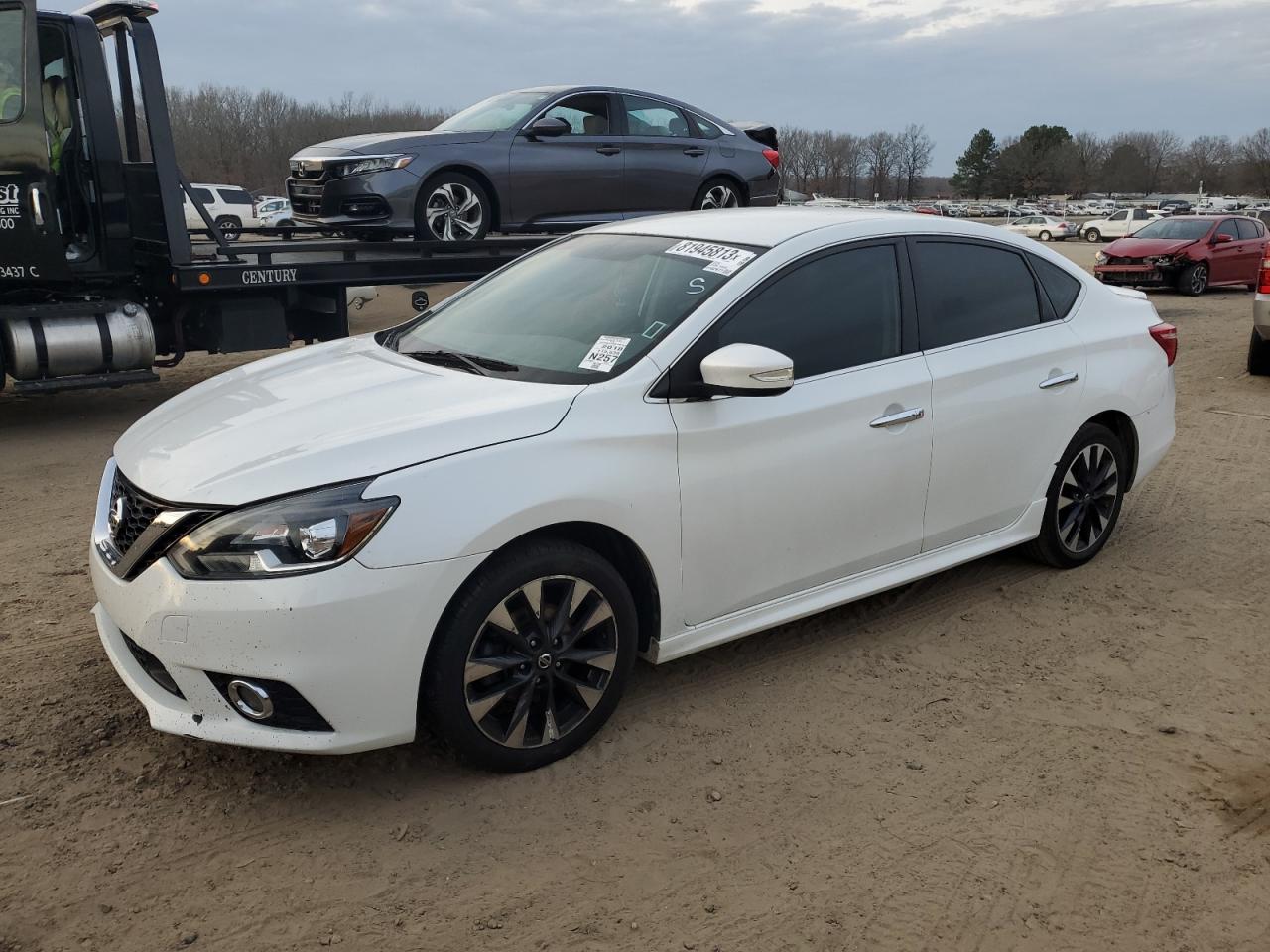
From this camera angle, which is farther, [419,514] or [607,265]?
[607,265]

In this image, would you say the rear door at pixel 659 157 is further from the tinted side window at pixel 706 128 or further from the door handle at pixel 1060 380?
the door handle at pixel 1060 380

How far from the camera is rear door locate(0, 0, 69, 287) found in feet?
24.1

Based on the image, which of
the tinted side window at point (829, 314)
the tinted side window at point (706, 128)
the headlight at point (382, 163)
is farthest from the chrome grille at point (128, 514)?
the tinted side window at point (706, 128)

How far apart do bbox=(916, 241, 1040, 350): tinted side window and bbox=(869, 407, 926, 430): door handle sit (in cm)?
30

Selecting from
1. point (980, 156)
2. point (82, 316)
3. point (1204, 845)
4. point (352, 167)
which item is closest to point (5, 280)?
point (82, 316)

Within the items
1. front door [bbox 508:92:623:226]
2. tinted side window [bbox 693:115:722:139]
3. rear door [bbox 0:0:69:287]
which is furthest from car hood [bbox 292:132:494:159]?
tinted side window [bbox 693:115:722:139]

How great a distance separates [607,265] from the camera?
415cm

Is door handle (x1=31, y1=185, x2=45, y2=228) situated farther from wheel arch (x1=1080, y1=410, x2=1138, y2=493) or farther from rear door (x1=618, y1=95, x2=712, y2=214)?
wheel arch (x1=1080, y1=410, x2=1138, y2=493)

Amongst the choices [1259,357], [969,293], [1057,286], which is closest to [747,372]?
[969,293]

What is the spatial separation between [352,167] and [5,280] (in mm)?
2709

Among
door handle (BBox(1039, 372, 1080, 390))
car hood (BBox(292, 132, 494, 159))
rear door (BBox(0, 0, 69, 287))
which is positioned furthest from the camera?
car hood (BBox(292, 132, 494, 159))

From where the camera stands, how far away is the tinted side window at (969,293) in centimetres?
425

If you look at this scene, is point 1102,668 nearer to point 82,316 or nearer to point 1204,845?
point 1204,845

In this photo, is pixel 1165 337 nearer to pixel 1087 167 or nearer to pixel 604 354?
pixel 604 354
